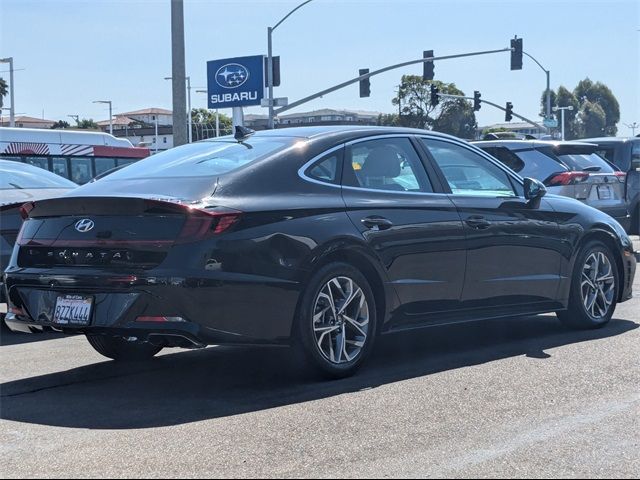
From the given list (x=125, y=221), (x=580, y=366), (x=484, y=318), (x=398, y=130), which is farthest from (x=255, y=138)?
(x=580, y=366)

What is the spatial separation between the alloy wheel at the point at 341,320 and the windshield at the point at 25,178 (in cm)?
386

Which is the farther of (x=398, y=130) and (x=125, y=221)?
(x=398, y=130)

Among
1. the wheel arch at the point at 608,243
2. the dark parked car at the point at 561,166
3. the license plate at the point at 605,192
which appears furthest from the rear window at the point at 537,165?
the wheel arch at the point at 608,243

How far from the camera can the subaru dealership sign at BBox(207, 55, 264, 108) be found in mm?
46191

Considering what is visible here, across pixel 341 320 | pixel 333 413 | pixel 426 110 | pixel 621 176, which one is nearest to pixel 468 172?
pixel 341 320

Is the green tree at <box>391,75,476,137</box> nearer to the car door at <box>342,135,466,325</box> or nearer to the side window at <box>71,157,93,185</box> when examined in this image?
the side window at <box>71,157,93,185</box>

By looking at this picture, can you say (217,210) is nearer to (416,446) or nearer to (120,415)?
(120,415)

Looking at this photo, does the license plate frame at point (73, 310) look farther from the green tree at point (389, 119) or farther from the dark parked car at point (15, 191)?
the green tree at point (389, 119)

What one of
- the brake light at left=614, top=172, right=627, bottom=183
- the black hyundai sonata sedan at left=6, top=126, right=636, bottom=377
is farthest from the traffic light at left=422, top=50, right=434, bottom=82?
the black hyundai sonata sedan at left=6, top=126, right=636, bottom=377

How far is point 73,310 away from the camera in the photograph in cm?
546

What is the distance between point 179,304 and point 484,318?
8.29 ft

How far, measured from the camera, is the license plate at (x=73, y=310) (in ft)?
17.7

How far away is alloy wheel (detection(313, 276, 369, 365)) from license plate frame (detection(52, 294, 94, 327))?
1.29m

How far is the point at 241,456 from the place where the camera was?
14.3ft
